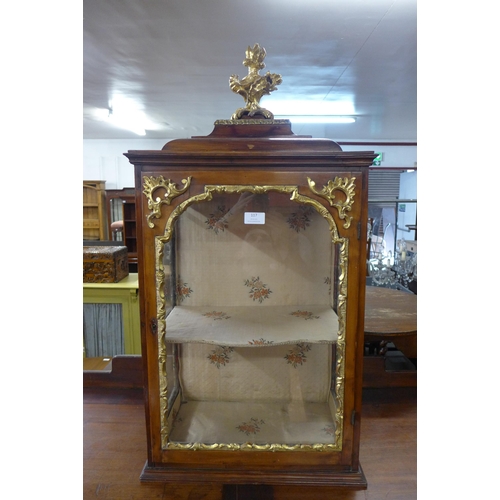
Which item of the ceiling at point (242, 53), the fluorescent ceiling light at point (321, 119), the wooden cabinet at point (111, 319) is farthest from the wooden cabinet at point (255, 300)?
the fluorescent ceiling light at point (321, 119)

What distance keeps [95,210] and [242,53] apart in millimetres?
3450

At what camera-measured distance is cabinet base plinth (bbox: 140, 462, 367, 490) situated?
0.71 meters

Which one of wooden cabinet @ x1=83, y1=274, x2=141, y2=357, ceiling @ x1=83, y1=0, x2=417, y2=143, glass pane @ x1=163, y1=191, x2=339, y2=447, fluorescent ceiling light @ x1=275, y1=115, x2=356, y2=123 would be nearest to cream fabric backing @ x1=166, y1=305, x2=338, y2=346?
glass pane @ x1=163, y1=191, x2=339, y2=447

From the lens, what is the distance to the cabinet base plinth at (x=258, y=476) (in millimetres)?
713

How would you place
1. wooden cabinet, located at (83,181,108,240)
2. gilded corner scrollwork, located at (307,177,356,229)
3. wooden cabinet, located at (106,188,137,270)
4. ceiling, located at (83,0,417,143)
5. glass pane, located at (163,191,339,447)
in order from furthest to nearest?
wooden cabinet, located at (83,181,108,240) < wooden cabinet, located at (106,188,137,270) < ceiling, located at (83,0,417,143) < glass pane, located at (163,191,339,447) < gilded corner scrollwork, located at (307,177,356,229)

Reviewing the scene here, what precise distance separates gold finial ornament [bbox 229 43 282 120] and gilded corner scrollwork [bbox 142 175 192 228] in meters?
0.19

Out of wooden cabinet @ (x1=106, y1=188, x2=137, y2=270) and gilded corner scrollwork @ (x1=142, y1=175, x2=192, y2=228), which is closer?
gilded corner scrollwork @ (x1=142, y1=175, x2=192, y2=228)

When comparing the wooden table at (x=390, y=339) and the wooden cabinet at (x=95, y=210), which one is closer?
the wooden table at (x=390, y=339)

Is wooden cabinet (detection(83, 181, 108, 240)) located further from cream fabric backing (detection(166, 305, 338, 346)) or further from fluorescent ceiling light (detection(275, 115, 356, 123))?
cream fabric backing (detection(166, 305, 338, 346))

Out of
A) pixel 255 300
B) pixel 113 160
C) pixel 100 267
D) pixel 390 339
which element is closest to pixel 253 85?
pixel 255 300

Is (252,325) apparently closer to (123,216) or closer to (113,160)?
(123,216)

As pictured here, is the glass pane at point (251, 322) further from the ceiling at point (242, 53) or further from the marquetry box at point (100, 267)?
the marquetry box at point (100, 267)

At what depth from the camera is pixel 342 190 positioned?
2.16 ft

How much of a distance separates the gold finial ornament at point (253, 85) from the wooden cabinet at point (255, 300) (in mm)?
30
